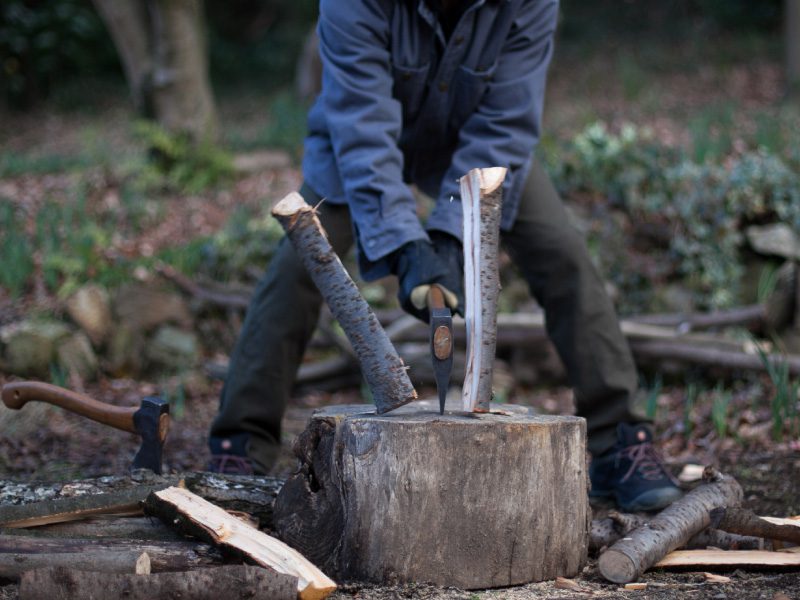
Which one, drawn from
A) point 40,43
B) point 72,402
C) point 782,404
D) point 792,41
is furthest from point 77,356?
point 40,43

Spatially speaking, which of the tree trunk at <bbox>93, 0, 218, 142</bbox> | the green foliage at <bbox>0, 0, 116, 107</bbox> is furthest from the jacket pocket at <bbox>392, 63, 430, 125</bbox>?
the green foliage at <bbox>0, 0, 116, 107</bbox>

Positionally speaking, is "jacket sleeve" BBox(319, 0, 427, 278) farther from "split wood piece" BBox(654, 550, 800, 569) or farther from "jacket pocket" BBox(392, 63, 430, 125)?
"split wood piece" BBox(654, 550, 800, 569)

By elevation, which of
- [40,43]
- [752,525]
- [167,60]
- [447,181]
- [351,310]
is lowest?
[752,525]

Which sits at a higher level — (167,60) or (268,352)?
(167,60)

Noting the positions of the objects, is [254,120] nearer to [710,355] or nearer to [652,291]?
[652,291]

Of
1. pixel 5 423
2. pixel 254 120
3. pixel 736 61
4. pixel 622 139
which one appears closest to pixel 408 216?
pixel 5 423

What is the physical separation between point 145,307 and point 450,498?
331cm

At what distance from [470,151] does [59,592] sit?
1.66 metres

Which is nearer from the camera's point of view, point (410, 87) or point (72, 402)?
point (72, 402)

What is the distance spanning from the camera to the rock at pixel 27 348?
456 cm

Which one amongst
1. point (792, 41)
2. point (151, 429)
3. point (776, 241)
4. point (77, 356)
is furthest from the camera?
point (792, 41)

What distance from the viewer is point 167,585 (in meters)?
1.87

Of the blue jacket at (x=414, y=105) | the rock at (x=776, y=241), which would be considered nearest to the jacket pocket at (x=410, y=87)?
the blue jacket at (x=414, y=105)

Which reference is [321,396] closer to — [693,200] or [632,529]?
[693,200]
